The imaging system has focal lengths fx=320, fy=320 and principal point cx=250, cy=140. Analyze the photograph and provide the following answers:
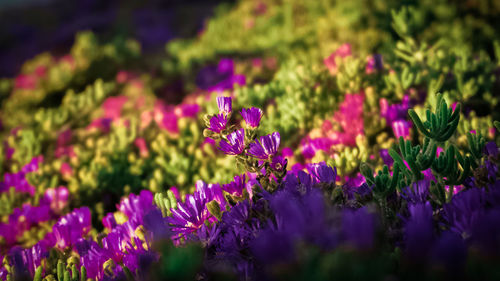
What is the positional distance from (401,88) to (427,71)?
0.88ft

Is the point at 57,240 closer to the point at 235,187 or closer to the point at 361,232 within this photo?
the point at 235,187

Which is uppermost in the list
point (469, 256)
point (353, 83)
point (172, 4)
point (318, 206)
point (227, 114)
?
point (172, 4)

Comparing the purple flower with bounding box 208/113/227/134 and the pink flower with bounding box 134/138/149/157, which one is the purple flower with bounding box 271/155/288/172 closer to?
the purple flower with bounding box 208/113/227/134

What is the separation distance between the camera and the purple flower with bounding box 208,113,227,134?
3.68 feet

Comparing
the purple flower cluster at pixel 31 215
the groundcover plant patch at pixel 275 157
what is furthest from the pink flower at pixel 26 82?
the purple flower cluster at pixel 31 215

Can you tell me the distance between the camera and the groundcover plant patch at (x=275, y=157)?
2.21 feet

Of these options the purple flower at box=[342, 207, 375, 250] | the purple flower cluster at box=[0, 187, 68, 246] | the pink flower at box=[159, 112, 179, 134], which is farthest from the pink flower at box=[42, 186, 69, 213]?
the purple flower at box=[342, 207, 375, 250]

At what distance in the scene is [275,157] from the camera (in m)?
1.20

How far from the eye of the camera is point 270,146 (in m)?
1.09

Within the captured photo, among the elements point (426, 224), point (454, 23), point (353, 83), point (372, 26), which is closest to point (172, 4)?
point (372, 26)

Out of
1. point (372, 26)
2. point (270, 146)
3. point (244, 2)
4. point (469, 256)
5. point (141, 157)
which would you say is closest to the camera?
point (469, 256)

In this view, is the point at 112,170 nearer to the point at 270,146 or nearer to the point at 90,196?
the point at 90,196

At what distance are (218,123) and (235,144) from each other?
0.10 meters

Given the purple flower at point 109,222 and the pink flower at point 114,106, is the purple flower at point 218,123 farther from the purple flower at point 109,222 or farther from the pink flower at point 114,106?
the pink flower at point 114,106
